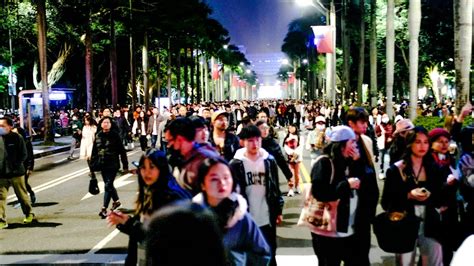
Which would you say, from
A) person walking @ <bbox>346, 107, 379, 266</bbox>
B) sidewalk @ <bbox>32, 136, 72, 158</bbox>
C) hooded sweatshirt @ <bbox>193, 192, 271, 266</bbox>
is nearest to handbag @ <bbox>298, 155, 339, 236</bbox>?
person walking @ <bbox>346, 107, 379, 266</bbox>

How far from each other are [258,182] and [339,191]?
1103mm

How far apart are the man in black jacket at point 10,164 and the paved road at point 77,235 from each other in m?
0.44

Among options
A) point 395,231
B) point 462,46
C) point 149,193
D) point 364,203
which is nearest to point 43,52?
point 462,46

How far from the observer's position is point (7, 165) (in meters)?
10.9

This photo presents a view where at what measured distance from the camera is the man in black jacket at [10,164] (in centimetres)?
1088

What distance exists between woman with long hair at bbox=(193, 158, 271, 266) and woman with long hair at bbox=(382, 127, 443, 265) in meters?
2.09

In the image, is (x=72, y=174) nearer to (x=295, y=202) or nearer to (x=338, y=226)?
(x=295, y=202)

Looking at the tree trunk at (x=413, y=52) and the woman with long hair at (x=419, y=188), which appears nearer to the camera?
the woman with long hair at (x=419, y=188)

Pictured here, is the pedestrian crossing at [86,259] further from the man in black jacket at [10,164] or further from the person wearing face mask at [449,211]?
the man in black jacket at [10,164]

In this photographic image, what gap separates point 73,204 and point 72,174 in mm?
6292

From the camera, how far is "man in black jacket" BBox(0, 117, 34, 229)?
10.9 metres

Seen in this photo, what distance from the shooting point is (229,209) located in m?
3.92

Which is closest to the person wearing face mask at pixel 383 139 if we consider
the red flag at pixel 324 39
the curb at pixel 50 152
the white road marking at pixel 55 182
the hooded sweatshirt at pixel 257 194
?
the white road marking at pixel 55 182

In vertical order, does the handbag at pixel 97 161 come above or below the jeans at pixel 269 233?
above
